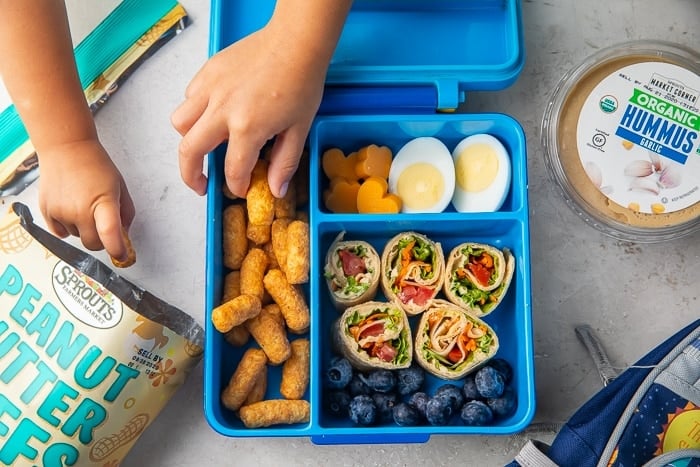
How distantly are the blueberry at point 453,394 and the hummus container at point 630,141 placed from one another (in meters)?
0.33

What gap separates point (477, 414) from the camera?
3.46 feet

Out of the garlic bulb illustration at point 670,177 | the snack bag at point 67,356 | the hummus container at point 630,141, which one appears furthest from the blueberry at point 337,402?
the garlic bulb illustration at point 670,177

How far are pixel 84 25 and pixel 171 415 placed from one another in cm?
60

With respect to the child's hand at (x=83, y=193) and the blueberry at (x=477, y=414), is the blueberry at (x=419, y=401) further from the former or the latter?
the child's hand at (x=83, y=193)

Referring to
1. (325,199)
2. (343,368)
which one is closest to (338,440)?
(343,368)

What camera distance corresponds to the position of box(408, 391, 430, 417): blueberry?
1.08 metres

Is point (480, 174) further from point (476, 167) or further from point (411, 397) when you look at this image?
point (411, 397)

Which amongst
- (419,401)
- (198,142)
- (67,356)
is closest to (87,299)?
(67,356)

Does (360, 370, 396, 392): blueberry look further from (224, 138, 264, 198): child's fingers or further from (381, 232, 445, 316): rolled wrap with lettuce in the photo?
(224, 138, 264, 198): child's fingers

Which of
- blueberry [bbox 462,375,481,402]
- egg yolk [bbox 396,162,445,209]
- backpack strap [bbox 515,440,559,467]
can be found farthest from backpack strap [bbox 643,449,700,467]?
egg yolk [bbox 396,162,445,209]

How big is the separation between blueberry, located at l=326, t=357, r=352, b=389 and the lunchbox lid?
13.6 inches

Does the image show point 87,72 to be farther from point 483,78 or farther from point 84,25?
point 483,78

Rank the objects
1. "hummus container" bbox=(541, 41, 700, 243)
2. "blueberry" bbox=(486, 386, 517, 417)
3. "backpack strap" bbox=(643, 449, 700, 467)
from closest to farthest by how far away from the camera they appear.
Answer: "backpack strap" bbox=(643, 449, 700, 467) → "blueberry" bbox=(486, 386, 517, 417) → "hummus container" bbox=(541, 41, 700, 243)

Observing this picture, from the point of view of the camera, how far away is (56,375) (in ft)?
3.36
